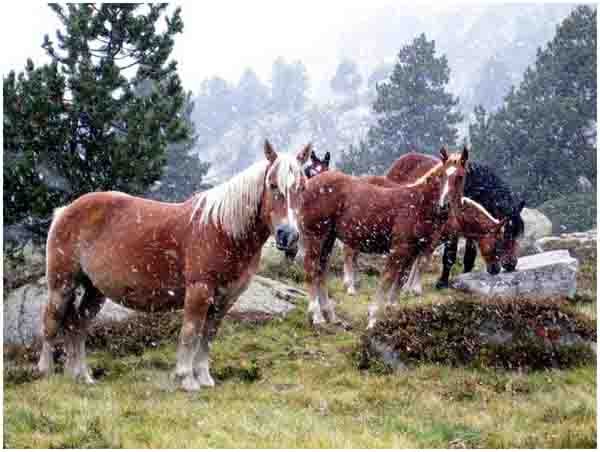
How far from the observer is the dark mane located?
47.8 feet

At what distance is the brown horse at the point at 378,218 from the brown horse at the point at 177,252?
13.2ft

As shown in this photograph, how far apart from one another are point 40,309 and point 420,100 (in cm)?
2781

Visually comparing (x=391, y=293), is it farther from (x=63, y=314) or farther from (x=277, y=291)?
(x=63, y=314)

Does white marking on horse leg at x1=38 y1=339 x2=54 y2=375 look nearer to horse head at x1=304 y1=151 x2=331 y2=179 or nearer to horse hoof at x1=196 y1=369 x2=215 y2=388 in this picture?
horse hoof at x1=196 y1=369 x2=215 y2=388

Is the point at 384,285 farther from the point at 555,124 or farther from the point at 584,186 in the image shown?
the point at 584,186

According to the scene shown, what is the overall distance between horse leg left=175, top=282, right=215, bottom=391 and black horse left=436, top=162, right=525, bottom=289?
7.93 m

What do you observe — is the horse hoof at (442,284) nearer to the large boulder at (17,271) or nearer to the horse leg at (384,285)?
the horse leg at (384,285)

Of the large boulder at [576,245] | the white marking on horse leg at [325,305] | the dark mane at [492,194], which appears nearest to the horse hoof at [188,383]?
the white marking on horse leg at [325,305]

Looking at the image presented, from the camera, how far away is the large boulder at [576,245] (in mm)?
21031

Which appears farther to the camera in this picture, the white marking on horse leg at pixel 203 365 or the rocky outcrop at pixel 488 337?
the rocky outcrop at pixel 488 337

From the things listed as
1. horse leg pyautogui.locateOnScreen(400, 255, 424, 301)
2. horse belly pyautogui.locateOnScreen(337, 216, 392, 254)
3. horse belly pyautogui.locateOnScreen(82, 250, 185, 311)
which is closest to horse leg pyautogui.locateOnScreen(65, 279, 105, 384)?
horse belly pyautogui.locateOnScreen(82, 250, 185, 311)

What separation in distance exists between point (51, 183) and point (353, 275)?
764 cm

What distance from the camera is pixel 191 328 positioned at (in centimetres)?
843

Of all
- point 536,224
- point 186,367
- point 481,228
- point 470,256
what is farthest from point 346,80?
point 186,367
